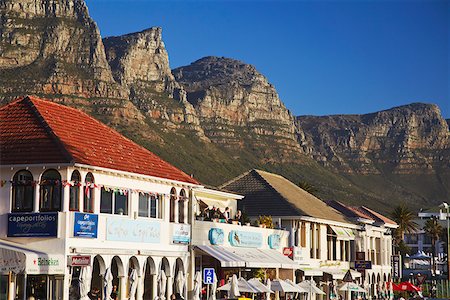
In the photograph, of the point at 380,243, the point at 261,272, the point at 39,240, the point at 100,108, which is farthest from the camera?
the point at 100,108

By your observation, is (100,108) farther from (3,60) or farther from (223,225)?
(223,225)

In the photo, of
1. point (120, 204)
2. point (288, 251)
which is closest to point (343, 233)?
point (288, 251)

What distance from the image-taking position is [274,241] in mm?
60438

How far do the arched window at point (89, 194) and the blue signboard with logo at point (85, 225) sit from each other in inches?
16.8

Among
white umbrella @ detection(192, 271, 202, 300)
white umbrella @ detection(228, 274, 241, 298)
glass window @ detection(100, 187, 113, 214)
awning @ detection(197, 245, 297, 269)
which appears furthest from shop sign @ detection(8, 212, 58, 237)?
awning @ detection(197, 245, 297, 269)

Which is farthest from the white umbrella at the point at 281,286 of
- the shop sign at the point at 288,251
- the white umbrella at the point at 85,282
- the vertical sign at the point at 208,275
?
the white umbrella at the point at 85,282

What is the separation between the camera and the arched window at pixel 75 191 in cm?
3941

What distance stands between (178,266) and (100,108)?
144m

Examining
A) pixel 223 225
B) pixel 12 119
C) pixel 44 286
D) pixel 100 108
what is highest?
pixel 100 108

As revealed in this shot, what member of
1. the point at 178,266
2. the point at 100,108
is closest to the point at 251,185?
the point at 178,266

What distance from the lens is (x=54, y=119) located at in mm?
42625

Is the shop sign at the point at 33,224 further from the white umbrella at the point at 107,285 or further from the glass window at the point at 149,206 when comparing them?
the glass window at the point at 149,206

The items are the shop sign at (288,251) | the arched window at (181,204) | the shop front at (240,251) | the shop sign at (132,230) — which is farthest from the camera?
the shop sign at (288,251)

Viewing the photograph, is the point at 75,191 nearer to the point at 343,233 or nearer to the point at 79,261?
the point at 79,261
